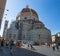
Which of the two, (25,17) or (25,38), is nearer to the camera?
(25,38)

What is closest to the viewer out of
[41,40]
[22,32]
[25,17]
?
[41,40]

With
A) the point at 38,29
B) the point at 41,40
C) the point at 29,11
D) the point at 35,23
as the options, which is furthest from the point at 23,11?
the point at 41,40

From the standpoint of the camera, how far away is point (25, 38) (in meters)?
57.0

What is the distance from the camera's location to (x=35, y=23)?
62188 millimetres

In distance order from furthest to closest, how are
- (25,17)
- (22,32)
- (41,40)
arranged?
(25,17)
(22,32)
(41,40)

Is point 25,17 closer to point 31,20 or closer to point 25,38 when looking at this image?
point 31,20

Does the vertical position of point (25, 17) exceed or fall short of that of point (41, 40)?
it exceeds it

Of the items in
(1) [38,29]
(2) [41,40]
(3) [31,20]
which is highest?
(3) [31,20]

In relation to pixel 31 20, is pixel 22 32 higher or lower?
lower

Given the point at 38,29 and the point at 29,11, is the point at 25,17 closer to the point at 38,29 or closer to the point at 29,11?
the point at 29,11

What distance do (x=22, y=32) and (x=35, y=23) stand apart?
6.69m

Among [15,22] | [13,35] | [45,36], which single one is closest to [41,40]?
[45,36]

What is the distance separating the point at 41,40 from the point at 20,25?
453 inches

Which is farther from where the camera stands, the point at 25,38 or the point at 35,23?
the point at 35,23
